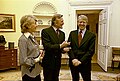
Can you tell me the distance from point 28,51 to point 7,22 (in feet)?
13.9

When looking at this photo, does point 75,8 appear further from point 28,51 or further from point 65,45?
point 28,51

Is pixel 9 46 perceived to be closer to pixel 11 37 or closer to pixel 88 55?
pixel 11 37

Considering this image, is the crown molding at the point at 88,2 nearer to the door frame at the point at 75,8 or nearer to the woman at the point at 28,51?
the door frame at the point at 75,8

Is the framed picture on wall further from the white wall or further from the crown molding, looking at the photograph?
the white wall

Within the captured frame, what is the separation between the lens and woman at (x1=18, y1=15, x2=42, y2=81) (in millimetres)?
1851

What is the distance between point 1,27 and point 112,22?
151 inches

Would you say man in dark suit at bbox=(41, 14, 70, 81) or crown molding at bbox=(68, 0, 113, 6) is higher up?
crown molding at bbox=(68, 0, 113, 6)

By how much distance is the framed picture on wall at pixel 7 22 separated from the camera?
5705 mm

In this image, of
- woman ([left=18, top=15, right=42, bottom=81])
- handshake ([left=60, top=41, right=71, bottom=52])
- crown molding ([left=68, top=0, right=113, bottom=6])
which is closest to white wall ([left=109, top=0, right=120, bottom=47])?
crown molding ([left=68, top=0, right=113, bottom=6])

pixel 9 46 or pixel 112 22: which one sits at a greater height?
pixel 112 22

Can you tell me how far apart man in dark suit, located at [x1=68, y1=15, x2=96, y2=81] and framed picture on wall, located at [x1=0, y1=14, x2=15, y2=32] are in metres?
3.81

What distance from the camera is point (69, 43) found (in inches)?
100

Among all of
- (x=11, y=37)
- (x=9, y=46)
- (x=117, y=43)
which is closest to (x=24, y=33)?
(x=9, y=46)

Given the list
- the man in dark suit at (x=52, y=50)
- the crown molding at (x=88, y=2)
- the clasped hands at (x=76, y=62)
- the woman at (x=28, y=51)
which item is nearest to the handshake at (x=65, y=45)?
the man in dark suit at (x=52, y=50)
